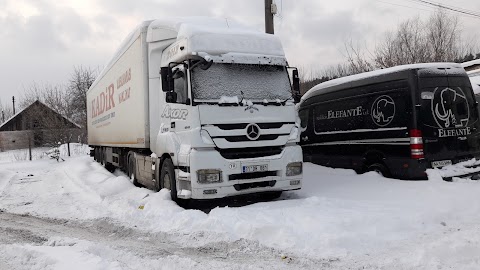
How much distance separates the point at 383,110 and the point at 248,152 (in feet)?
11.5

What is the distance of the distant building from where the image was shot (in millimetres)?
29984

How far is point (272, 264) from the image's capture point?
441 cm

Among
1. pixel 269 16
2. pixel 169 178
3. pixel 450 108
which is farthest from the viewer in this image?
pixel 269 16

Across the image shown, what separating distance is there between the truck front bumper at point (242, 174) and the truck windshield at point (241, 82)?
3.43 ft

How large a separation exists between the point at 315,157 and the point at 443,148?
12.1 feet

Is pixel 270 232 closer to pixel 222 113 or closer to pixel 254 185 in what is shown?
pixel 254 185

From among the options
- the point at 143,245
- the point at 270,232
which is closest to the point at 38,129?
the point at 143,245

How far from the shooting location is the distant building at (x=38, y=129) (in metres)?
30.0

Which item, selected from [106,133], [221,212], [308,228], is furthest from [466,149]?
[106,133]

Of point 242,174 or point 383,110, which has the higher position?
point 383,110

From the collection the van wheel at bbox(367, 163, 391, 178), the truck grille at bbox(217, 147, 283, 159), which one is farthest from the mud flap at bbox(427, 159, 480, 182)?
the truck grille at bbox(217, 147, 283, 159)

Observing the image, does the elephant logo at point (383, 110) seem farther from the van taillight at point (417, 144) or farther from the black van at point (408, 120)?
the van taillight at point (417, 144)

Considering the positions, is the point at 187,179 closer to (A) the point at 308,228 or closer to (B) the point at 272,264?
(A) the point at 308,228

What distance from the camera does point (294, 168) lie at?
24.9ft
